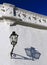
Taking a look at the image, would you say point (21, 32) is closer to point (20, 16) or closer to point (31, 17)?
point (20, 16)

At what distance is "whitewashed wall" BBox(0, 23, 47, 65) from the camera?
9.91 m

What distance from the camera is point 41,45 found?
10.9 metres

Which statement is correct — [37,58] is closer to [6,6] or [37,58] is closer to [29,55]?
[29,55]

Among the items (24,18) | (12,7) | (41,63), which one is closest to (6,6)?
(12,7)

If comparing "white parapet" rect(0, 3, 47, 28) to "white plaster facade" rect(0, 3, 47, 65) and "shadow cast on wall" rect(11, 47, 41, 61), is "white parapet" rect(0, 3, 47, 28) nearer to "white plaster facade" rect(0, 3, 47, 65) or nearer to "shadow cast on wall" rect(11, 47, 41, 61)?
"white plaster facade" rect(0, 3, 47, 65)

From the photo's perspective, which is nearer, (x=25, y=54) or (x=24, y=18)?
(x=25, y=54)

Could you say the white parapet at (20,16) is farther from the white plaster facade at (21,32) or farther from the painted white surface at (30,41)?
the painted white surface at (30,41)

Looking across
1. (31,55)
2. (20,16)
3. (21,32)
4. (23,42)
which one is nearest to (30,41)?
(23,42)

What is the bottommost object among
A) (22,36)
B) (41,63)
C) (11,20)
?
(41,63)

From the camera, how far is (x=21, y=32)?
10.6 metres

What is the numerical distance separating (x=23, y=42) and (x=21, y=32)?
418mm

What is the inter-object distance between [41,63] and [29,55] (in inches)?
26.0

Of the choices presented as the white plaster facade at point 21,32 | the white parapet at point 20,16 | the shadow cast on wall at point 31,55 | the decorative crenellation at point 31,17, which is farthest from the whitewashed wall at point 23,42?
the decorative crenellation at point 31,17

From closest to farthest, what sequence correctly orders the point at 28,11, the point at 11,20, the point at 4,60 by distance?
the point at 4,60 → the point at 11,20 → the point at 28,11
